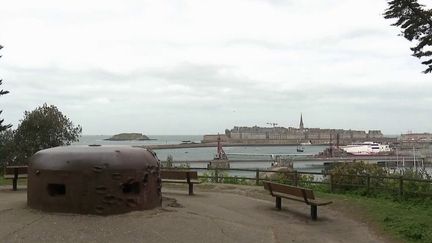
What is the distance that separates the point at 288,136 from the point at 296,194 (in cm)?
13018

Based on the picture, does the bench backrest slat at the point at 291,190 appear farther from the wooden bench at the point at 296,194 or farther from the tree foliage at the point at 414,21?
Answer: the tree foliage at the point at 414,21

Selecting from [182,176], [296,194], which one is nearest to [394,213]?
[296,194]

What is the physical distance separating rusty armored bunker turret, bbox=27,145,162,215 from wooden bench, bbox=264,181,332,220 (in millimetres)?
3160

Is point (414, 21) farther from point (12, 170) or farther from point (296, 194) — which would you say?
point (12, 170)

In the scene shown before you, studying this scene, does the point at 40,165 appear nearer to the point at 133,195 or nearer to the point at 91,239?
the point at 133,195

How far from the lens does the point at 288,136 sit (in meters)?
140

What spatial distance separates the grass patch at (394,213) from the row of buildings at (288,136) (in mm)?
111540

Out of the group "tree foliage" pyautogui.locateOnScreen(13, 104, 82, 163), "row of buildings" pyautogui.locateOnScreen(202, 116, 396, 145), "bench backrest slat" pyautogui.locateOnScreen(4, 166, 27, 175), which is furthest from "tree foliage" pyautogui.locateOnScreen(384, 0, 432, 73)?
"row of buildings" pyautogui.locateOnScreen(202, 116, 396, 145)

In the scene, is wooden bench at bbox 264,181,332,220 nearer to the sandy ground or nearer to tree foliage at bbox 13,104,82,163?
the sandy ground

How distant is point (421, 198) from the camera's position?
1221 centimetres

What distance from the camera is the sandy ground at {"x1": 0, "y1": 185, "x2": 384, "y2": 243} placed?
302 inches

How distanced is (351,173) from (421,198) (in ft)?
9.13

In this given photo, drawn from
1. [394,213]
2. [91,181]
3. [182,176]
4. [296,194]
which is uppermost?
[91,181]

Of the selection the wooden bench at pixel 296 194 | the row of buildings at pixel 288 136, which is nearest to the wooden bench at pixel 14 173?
the wooden bench at pixel 296 194
